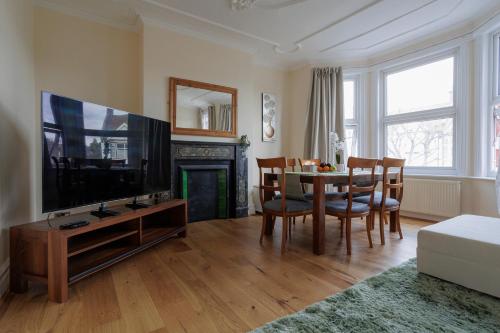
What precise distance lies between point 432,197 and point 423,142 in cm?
90

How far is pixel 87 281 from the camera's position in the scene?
173cm

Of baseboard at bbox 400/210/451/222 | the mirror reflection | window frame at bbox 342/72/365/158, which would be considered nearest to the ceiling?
window frame at bbox 342/72/365/158

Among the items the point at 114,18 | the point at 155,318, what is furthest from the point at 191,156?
the point at 155,318

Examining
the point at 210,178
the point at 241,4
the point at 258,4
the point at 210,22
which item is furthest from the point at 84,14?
the point at 210,178

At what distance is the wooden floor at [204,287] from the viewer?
1301mm

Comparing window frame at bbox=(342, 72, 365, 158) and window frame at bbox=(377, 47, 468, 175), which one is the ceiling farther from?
window frame at bbox=(342, 72, 365, 158)

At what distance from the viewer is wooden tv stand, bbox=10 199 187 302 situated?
1.48m

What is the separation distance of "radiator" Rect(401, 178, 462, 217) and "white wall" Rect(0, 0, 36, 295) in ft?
15.0

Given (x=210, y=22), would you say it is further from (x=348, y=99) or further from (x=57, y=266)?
(x=57, y=266)

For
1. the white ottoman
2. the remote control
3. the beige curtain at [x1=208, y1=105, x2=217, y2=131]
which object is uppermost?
the beige curtain at [x1=208, y1=105, x2=217, y2=131]

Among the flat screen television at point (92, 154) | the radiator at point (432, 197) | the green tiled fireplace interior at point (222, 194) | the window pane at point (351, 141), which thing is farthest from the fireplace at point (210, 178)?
the radiator at point (432, 197)

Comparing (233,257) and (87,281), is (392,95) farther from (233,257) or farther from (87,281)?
(87,281)

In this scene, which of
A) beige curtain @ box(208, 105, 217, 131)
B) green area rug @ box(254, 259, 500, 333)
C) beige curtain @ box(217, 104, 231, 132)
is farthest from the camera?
beige curtain @ box(217, 104, 231, 132)

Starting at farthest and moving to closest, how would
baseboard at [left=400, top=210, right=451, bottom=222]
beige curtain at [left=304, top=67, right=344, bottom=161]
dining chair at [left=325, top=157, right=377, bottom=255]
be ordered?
beige curtain at [left=304, top=67, right=344, bottom=161] → baseboard at [left=400, top=210, right=451, bottom=222] → dining chair at [left=325, top=157, right=377, bottom=255]
